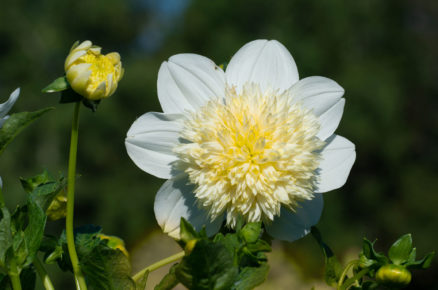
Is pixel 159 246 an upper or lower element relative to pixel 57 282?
upper

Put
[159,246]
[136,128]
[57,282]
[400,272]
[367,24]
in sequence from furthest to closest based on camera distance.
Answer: [367,24] → [57,282] → [159,246] → [136,128] → [400,272]

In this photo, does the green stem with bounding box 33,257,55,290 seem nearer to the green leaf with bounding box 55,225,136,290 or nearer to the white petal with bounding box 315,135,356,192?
the green leaf with bounding box 55,225,136,290

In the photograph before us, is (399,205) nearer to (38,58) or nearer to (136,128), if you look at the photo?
(38,58)

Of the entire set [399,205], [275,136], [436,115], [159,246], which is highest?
[275,136]

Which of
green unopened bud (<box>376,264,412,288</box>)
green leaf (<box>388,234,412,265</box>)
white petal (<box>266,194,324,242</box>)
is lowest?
white petal (<box>266,194,324,242</box>)

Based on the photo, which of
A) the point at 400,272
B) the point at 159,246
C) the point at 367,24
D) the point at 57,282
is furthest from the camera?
the point at 367,24

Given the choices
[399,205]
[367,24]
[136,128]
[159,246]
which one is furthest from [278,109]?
[367,24]

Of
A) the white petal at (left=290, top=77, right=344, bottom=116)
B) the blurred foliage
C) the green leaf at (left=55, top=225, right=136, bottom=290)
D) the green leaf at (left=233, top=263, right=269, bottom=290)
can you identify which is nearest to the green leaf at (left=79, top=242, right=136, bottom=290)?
the green leaf at (left=55, top=225, right=136, bottom=290)
